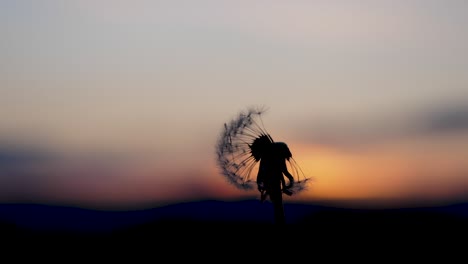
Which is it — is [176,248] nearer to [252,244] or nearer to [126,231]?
[252,244]

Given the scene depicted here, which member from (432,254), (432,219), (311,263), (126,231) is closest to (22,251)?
(126,231)

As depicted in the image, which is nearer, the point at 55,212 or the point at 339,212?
the point at 339,212

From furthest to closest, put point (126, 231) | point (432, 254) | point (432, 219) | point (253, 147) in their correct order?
point (432, 219) < point (126, 231) < point (432, 254) < point (253, 147)

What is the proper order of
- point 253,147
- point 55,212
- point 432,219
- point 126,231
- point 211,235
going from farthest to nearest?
1. point 55,212
2. point 432,219
3. point 126,231
4. point 211,235
5. point 253,147

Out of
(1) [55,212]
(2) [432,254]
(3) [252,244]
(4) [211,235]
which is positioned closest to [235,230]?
(4) [211,235]

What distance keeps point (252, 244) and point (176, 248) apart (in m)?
6.18

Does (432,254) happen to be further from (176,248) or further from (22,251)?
(22,251)

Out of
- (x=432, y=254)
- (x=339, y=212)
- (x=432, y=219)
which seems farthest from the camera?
(x=339, y=212)

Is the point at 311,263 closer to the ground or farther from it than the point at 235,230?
closer to the ground

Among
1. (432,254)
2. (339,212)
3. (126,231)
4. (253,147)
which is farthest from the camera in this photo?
(339,212)

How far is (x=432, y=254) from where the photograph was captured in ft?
166

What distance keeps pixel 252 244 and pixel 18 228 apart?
27890 mm

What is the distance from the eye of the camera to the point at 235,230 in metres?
68.0

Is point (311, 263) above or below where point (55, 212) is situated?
below
